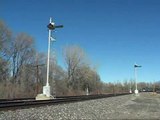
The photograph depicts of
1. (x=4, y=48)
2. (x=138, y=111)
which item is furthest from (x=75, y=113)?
(x=4, y=48)

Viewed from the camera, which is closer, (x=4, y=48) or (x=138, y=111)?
(x=138, y=111)

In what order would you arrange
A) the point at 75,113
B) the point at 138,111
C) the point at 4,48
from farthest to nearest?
the point at 4,48 → the point at 138,111 → the point at 75,113

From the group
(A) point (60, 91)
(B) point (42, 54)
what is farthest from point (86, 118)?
(B) point (42, 54)

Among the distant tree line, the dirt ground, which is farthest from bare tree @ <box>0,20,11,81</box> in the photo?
the dirt ground

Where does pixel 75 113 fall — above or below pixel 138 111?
above

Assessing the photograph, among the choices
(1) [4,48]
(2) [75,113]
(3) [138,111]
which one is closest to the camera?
(2) [75,113]

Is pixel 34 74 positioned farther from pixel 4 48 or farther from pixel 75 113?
pixel 75 113

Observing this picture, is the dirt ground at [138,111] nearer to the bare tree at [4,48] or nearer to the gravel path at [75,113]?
the gravel path at [75,113]

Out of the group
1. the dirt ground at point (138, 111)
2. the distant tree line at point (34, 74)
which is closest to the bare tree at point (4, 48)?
the distant tree line at point (34, 74)

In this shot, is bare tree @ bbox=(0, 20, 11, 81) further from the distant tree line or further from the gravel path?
the gravel path

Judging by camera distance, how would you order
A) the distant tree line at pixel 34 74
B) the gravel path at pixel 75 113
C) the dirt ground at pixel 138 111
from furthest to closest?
1. the distant tree line at pixel 34 74
2. the dirt ground at pixel 138 111
3. the gravel path at pixel 75 113

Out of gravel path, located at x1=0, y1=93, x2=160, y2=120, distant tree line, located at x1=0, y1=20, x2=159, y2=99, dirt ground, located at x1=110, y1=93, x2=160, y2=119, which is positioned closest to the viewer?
gravel path, located at x1=0, y1=93, x2=160, y2=120

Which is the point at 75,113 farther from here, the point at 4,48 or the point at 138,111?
the point at 4,48

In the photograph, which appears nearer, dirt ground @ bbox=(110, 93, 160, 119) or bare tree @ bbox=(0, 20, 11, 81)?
dirt ground @ bbox=(110, 93, 160, 119)
